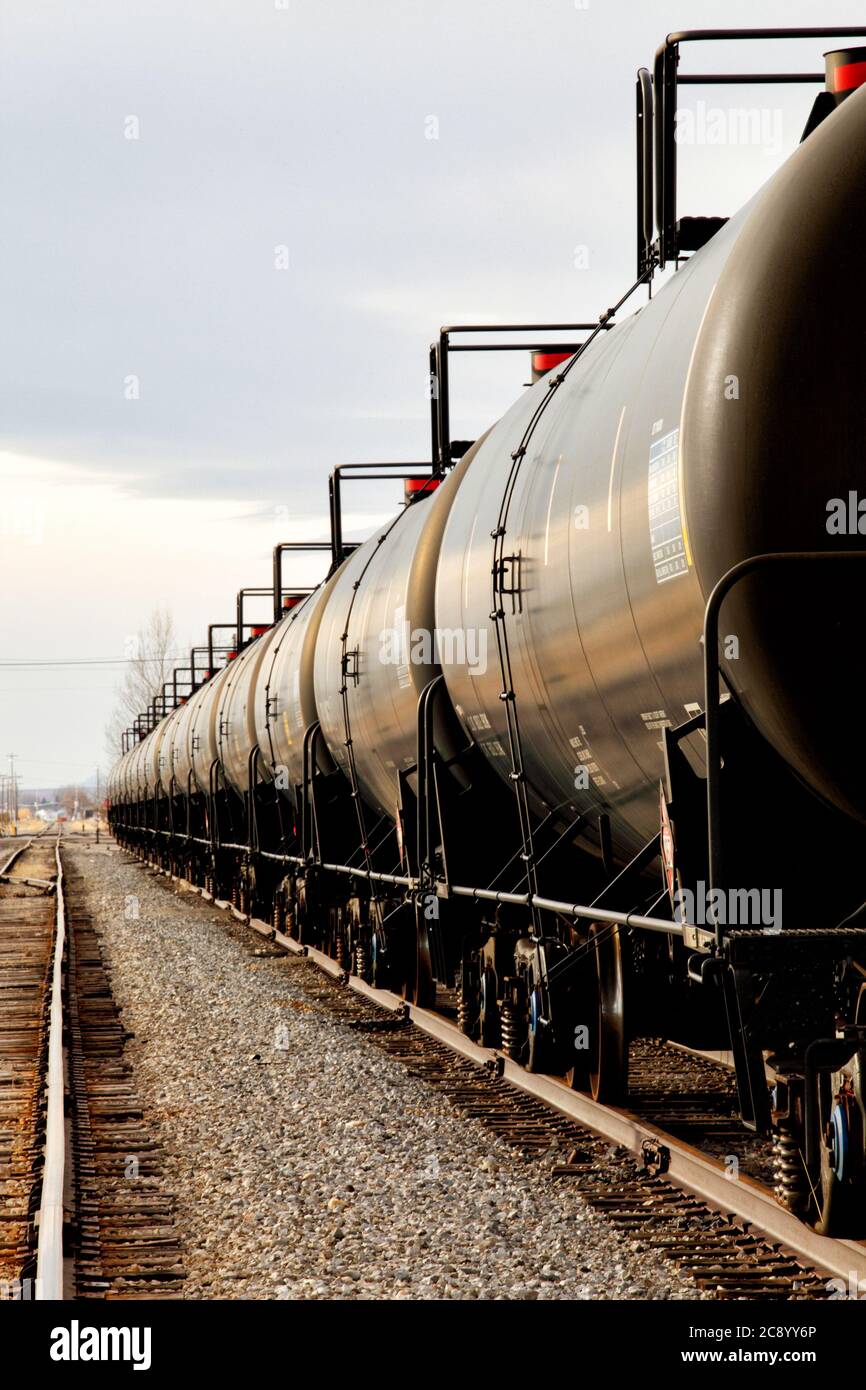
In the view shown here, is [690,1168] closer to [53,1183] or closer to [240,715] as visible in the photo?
[53,1183]

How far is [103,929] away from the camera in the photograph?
862 inches

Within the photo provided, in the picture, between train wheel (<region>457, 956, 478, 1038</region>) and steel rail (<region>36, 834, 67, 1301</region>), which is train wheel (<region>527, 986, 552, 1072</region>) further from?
steel rail (<region>36, 834, 67, 1301</region>)

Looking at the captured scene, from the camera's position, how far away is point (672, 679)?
229 inches

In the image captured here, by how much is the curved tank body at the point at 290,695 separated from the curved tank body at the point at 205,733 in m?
5.59

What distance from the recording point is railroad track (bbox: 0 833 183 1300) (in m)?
6.01

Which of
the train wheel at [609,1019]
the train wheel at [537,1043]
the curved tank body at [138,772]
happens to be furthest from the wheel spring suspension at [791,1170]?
the curved tank body at [138,772]

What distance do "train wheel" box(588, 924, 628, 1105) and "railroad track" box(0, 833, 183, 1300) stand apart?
7.36ft

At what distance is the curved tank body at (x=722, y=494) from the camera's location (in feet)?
16.4

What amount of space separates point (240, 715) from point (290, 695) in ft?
15.0

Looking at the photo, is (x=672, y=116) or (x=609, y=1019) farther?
(x=609, y=1019)

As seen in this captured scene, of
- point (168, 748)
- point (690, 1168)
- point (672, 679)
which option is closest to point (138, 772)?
point (168, 748)

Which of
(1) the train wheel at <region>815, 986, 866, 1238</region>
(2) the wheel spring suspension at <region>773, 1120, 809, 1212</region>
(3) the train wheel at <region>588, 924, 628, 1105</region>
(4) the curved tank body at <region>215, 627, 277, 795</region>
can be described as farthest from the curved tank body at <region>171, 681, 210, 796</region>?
(1) the train wheel at <region>815, 986, 866, 1238</region>

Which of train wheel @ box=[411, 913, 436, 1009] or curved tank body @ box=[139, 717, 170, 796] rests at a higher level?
curved tank body @ box=[139, 717, 170, 796]
